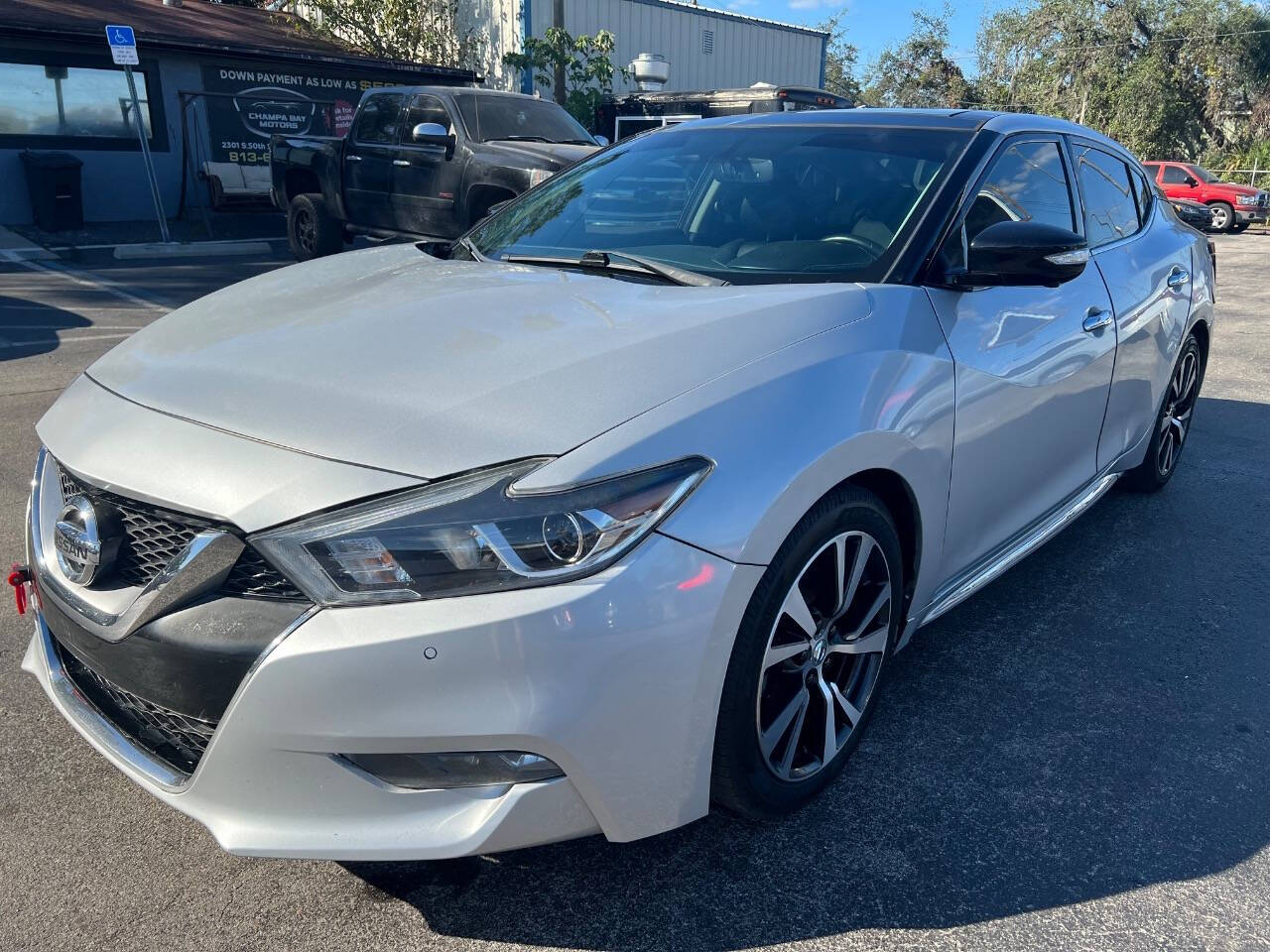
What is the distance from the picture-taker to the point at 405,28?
2048 cm

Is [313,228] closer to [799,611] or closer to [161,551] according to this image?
[161,551]

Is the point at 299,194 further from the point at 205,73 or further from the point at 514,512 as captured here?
the point at 514,512

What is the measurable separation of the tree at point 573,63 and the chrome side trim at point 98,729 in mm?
17676

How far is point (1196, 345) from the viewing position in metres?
5.11

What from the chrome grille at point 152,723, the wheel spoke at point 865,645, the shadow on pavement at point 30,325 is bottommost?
the shadow on pavement at point 30,325

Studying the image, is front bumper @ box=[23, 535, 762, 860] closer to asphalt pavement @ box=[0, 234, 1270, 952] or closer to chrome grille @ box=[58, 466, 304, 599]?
chrome grille @ box=[58, 466, 304, 599]

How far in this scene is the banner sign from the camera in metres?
16.5

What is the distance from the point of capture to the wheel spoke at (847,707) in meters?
2.55

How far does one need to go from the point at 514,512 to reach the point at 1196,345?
4.49 meters

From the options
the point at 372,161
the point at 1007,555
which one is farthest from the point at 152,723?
the point at 372,161

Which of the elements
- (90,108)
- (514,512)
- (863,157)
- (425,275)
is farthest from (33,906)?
(90,108)

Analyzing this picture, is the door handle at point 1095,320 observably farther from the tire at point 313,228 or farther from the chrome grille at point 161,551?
the tire at point 313,228

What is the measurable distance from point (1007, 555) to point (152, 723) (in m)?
2.47

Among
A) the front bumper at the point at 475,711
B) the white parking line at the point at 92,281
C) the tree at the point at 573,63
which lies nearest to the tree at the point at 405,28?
the tree at the point at 573,63
